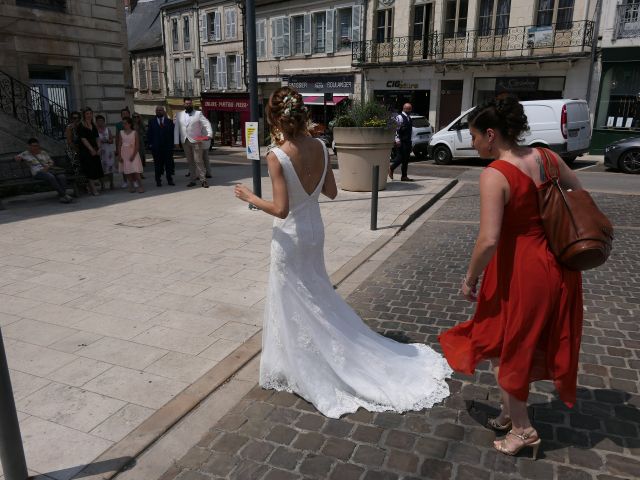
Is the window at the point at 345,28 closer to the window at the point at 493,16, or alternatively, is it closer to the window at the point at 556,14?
the window at the point at 493,16

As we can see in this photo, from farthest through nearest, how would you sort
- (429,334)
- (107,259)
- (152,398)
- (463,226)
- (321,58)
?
(321,58) < (463,226) < (107,259) < (429,334) < (152,398)

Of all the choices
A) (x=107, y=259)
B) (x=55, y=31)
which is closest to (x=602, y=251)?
(x=107, y=259)

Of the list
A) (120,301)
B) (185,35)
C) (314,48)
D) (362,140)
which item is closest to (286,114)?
(120,301)

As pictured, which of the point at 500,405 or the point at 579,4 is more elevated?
the point at 579,4

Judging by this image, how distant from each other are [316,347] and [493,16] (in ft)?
76.9

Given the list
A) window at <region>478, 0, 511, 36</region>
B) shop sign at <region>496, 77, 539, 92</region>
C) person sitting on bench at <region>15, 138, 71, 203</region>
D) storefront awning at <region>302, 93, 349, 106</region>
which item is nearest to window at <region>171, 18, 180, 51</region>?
storefront awning at <region>302, 93, 349, 106</region>

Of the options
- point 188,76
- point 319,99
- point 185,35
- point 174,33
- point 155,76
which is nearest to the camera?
point 319,99

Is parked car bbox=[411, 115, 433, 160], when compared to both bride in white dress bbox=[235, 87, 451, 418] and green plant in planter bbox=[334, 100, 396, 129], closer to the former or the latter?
green plant in planter bbox=[334, 100, 396, 129]

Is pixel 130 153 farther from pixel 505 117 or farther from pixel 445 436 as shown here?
pixel 505 117

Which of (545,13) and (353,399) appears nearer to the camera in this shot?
(353,399)

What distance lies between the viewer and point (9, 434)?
2365 mm

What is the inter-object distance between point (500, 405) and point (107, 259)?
4.94m

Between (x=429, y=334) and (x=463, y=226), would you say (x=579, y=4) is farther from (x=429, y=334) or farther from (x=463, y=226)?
(x=429, y=334)

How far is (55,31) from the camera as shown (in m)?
15.0
